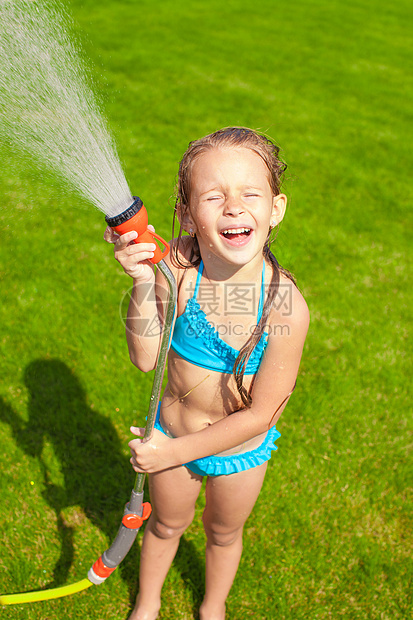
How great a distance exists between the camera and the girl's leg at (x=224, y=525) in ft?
7.66

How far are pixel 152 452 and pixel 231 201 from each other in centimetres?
97

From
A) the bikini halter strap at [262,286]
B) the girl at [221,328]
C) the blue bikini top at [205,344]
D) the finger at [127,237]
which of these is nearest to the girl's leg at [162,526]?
the girl at [221,328]

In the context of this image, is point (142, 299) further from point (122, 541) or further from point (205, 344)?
point (122, 541)

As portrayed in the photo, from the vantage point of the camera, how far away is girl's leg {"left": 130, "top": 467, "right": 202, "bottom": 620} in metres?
2.36

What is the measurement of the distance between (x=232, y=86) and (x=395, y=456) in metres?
8.04

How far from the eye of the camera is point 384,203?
6961 millimetres

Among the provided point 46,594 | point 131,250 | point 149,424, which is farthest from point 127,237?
point 46,594

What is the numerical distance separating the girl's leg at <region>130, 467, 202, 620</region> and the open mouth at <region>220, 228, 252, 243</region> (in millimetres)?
1050

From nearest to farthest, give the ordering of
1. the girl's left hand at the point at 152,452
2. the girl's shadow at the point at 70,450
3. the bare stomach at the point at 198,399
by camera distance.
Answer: the girl's left hand at the point at 152,452 → the bare stomach at the point at 198,399 → the girl's shadow at the point at 70,450

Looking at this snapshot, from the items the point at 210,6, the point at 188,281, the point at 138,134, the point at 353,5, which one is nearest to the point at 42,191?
the point at 138,134

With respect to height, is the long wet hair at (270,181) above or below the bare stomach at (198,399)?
above

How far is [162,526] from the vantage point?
2518 millimetres

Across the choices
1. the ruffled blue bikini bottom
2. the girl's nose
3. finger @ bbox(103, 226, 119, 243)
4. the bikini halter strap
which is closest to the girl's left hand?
the ruffled blue bikini bottom

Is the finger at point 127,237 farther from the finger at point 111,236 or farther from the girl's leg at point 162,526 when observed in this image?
the girl's leg at point 162,526
